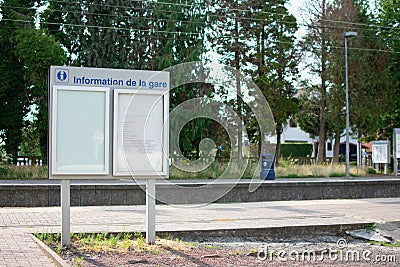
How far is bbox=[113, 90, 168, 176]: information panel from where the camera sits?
927 centimetres

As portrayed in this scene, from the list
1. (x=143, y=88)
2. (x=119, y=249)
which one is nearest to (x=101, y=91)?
(x=143, y=88)

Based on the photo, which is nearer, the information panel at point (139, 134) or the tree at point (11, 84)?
the information panel at point (139, 134)

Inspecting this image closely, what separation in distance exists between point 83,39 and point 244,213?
77.5ft

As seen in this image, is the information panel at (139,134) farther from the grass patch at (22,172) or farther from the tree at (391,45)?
the tree at (391,45)

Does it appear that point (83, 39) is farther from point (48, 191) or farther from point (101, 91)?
point (101, 91)

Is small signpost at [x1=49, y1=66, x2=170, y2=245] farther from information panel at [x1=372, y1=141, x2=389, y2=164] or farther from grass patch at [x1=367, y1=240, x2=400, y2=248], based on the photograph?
information panel at [x1=372, y1=141, x2=389, y2=164]

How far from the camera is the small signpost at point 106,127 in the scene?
29.5 ft

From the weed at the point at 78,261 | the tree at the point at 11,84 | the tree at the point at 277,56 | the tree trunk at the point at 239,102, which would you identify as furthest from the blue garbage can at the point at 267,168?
the weed at the point at 78,261

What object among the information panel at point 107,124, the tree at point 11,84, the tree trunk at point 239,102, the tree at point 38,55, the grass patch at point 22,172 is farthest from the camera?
the tree at point 11,84

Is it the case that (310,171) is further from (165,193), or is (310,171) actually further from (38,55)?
(165,193)

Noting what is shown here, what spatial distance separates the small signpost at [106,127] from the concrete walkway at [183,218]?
120 centimetres

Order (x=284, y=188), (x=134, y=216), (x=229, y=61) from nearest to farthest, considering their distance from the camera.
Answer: (x=134, y=216) → (x=284, y=188) → (x=229, y=61)

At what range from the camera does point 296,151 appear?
6006 centimetres

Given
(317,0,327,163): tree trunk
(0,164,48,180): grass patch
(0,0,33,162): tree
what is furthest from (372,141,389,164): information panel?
(0,0,33,162): tree
